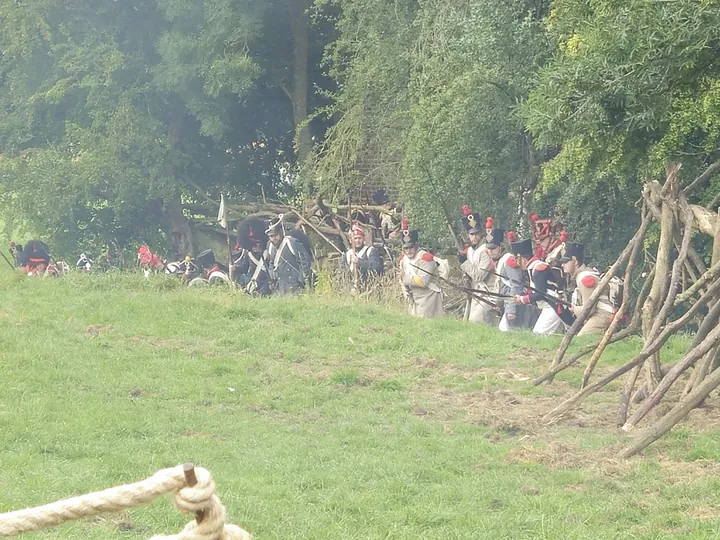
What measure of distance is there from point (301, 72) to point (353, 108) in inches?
210

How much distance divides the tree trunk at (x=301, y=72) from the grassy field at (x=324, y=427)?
10248 millimetres

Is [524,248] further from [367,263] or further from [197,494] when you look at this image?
[197,494]

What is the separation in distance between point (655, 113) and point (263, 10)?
1645 centimetres

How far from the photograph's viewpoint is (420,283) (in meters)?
17.8

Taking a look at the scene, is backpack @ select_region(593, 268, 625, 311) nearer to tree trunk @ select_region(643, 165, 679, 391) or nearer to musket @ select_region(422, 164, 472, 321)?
musket @ select_region(422, 164, 472, 321)

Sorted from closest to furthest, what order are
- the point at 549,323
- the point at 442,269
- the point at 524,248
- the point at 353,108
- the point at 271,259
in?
the point at 549,323 < the point at 524,248 < the point at 442,269 < the point at 353,108 < the point at 271,259

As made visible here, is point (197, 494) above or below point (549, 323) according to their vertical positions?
above

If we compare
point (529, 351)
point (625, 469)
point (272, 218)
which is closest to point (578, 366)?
point (529, 351)

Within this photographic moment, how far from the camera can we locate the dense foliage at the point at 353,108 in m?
10.1

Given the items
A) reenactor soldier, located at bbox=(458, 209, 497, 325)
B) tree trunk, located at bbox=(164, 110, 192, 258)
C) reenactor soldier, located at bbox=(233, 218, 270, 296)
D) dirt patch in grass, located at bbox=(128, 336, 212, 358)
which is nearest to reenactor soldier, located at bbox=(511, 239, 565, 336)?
reenactor soldier, located at bbox=(458, 209, 497, 325)

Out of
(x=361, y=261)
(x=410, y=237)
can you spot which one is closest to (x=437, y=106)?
(x=410, y=237)

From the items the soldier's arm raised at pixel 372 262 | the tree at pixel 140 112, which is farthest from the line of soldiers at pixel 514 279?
the tree at pixel 140 112

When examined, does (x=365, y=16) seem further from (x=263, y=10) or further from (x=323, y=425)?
(x=323, y=425)

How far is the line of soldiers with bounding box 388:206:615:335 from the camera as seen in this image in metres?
15.3
